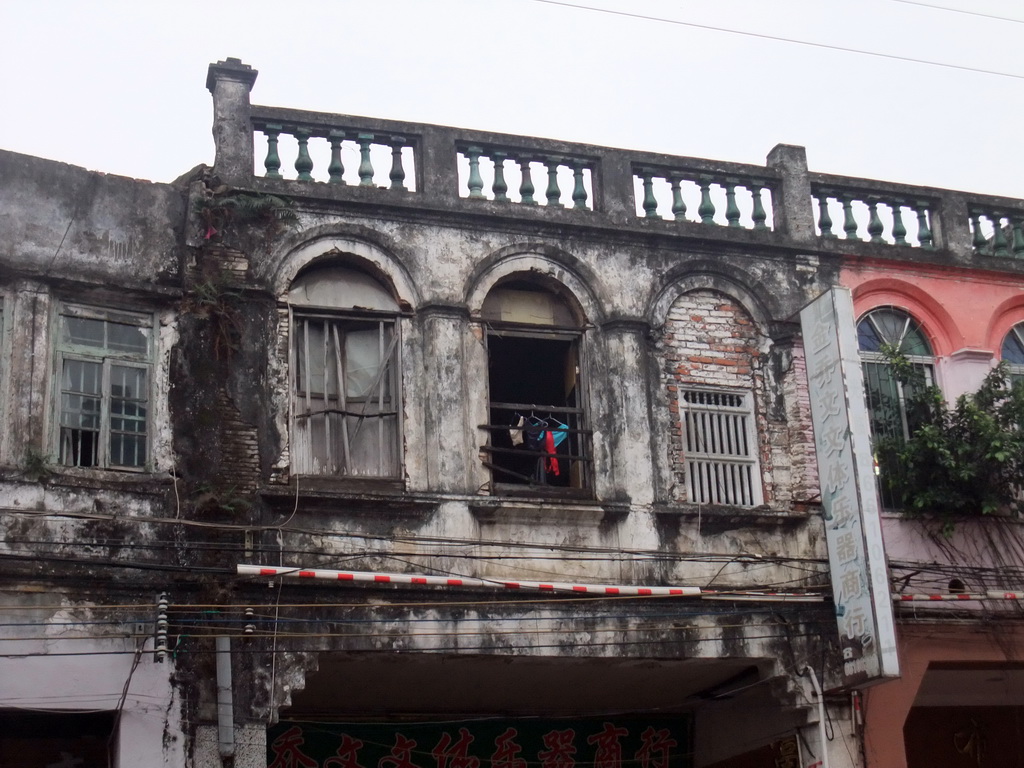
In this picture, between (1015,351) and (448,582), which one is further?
(1015,351)

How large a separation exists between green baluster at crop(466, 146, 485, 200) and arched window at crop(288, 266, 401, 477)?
3.75 ft

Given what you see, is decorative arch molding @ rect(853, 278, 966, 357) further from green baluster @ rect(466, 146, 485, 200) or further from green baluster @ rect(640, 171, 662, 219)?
green baluster @ rect(466, 146, 485, 200)

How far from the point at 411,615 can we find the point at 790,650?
10.1 feet

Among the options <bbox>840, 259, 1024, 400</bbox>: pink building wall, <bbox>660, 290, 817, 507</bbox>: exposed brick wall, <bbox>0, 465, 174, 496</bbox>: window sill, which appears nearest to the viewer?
<bbox>0, 465, 174, 496</bbox>: window sill

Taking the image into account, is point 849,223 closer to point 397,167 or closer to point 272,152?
point 397,167

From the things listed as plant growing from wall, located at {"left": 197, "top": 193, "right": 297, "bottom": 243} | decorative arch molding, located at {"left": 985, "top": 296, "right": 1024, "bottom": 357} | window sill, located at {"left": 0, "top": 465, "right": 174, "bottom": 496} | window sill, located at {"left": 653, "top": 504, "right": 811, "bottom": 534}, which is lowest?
window sill, located at {"left": 653, "top": 504, "right": 811, "bottom": 534}

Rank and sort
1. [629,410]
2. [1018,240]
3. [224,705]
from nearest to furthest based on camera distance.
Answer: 1. [224,705]
2. [629,410]
3. [1018,240]

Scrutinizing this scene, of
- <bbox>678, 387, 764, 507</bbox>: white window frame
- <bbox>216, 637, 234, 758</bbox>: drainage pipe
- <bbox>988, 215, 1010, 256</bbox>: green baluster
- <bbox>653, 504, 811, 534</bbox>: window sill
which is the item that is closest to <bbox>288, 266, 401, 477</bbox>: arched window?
<bbox>216, 637, 234, 758</bbox>: drainage pipe

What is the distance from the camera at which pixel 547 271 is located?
1202cm

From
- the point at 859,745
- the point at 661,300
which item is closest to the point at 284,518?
the point at 661,300

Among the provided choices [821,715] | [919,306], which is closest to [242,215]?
[821,715]

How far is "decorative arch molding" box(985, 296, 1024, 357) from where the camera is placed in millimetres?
13312

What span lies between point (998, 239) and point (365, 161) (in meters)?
5.97

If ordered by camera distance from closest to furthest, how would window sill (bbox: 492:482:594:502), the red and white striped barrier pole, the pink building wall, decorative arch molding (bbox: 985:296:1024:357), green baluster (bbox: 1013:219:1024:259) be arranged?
the red and white striped barrier pole → window sill (bbox: 492:482:594:502) → the pink building wall → decorative arch molding (bbox: 985:296:1024:357) → green baluster (bbox: 1013:219:1024:259)
